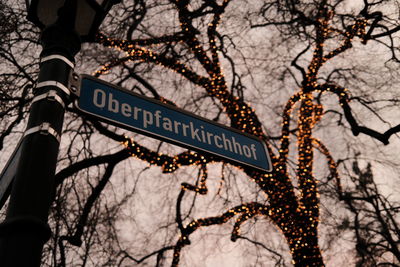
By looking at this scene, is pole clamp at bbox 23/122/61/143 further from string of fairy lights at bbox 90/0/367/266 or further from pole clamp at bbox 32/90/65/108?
→ string of fairy lights at bbox 90/0/367/266

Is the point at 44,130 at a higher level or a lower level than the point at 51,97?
lower

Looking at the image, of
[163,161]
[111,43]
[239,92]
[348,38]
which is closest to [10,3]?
[111,43]

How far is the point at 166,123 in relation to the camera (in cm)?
203

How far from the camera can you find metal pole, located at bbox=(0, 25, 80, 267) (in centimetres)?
111

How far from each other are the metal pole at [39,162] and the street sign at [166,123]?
0.16 meters

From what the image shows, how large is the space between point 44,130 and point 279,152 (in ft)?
15.2

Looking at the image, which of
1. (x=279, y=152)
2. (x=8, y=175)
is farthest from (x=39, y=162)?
(x=279, y=152)

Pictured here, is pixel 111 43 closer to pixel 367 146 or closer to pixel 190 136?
pixel 190 136

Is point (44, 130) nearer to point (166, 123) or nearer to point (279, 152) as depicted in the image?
point (166, 123)

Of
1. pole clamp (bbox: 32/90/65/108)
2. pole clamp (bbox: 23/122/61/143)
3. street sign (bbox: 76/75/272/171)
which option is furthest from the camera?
street sign (bbox: 76/75/272/171)

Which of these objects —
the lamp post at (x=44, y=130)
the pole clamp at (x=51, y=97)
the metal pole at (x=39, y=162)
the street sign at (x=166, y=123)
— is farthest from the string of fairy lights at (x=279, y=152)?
the pole clamp at (x=51, y=97)

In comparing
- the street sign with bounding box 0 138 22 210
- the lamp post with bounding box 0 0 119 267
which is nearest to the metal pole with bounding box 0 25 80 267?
the lamp post with bounding box 0 0 119 267

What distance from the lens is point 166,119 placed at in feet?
6.73

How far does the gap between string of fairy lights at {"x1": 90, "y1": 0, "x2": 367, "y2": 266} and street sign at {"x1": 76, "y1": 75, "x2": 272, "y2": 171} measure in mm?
2648
